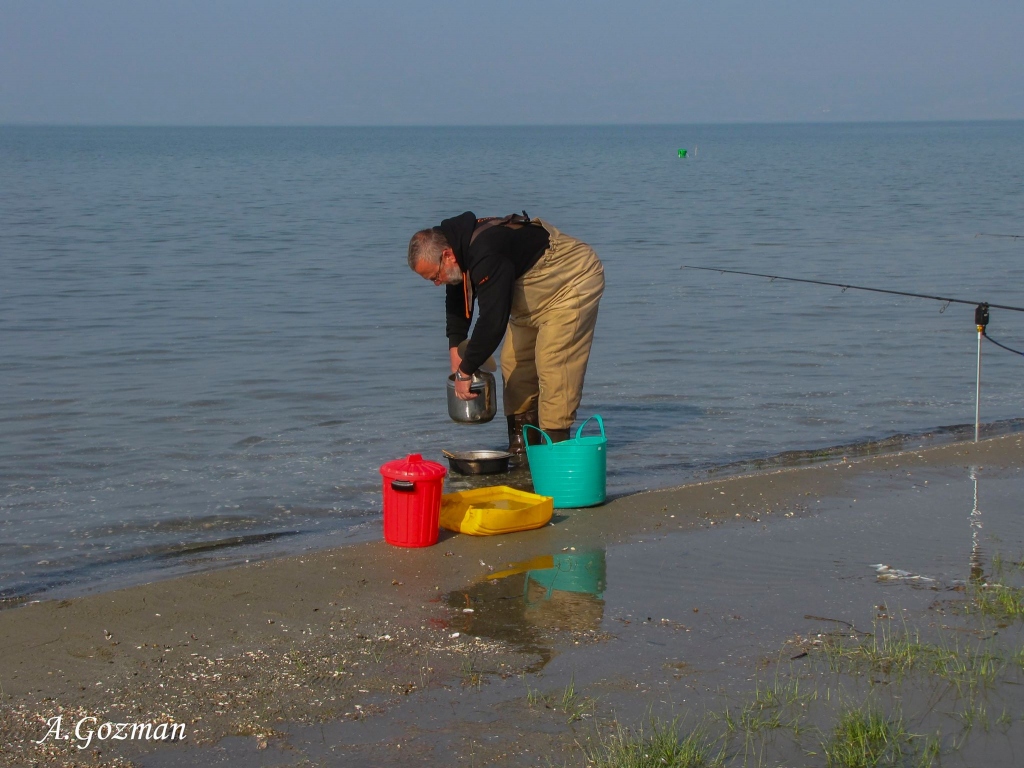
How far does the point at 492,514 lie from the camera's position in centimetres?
527

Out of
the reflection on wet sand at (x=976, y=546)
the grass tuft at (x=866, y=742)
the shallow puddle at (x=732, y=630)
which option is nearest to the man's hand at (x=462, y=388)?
the shallow puddle at (x=732, y=630)

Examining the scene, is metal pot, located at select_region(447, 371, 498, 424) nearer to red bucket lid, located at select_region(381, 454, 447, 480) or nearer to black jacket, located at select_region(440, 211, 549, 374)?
black jacket, located at select_region(440, 211, 549, 374)

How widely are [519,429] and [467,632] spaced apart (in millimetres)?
2943

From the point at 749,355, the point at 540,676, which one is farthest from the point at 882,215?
the point at 540,676

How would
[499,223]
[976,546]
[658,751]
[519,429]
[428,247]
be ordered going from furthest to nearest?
[519,429] < [499,223] < [428,247] < [976,546] < [658,751]

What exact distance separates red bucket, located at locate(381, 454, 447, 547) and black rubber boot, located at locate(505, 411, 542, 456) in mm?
1815

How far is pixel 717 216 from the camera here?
27859 mm

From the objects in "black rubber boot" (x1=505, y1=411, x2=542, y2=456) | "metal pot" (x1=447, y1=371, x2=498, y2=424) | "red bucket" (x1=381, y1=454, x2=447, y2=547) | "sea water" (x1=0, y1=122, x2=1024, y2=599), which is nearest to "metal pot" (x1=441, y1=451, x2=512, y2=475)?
"black rubber boot" (x1=505, y1=411, x2=542, y2=456)

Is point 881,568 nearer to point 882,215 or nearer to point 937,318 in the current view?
point 937,318

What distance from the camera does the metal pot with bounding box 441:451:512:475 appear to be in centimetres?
677

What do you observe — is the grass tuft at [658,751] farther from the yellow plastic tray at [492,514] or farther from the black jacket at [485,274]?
the black jacket at [485,274]

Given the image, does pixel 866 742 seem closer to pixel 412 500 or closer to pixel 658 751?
pixel 658 751

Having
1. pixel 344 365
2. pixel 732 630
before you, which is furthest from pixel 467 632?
pixel 344 365

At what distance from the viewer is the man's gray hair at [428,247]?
5.72 meters
